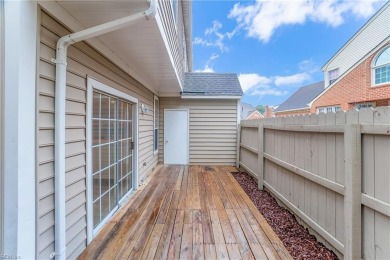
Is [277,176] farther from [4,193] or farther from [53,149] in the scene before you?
[4,193]

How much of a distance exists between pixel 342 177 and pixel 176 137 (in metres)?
5.66

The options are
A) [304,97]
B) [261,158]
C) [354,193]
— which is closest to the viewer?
[354,193]

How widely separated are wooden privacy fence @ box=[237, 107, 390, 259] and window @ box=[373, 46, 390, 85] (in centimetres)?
926

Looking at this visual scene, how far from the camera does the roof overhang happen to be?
6.24 feet

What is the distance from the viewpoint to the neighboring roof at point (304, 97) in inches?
647

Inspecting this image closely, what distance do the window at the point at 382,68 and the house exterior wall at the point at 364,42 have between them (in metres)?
1.33

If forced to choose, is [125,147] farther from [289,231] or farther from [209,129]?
[209,129]

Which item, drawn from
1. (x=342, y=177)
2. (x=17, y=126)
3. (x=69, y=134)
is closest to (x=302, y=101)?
(x=342, y=177)

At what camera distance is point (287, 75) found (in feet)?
142

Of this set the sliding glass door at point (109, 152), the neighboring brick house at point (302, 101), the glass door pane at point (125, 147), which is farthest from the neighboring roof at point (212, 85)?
the neighboring brick house at point (302, 101)

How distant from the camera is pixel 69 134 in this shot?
A: 2.17 metres

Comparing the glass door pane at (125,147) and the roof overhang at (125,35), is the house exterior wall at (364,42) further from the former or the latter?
the glass door pane at (125,147)

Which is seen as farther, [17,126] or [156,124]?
[156,124]

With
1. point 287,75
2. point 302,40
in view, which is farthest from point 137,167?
point 287,75
